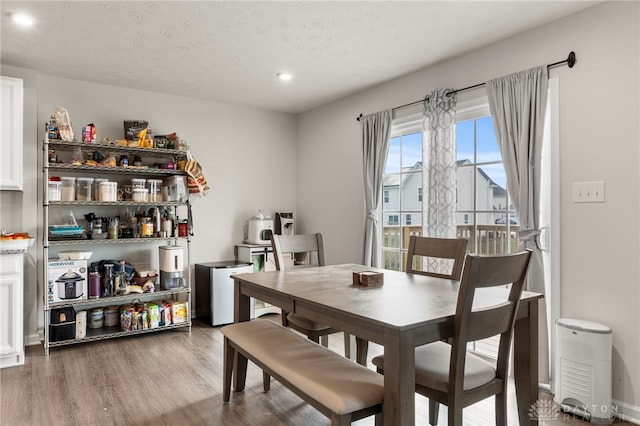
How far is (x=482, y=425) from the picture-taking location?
7.13 ft

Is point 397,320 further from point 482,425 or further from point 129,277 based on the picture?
point 129,277

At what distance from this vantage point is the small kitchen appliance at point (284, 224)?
4816 mm

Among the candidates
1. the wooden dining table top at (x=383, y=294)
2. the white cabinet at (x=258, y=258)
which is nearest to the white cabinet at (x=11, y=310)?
the wooden dining table top at (x=383, y=294)

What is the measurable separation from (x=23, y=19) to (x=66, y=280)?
1999 millimetres

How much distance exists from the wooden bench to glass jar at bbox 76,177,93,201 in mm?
2143

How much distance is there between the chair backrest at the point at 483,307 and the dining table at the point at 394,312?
0.06 metres

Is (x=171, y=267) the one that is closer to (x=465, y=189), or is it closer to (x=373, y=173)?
(x=373, y=173)

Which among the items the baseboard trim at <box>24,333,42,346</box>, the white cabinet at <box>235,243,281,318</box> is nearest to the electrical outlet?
the white cabinet at <box>235,243,281,318</box>

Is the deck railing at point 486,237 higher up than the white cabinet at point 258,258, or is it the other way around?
the deck railing at point 486,237

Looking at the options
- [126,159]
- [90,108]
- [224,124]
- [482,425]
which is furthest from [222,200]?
[482,425]

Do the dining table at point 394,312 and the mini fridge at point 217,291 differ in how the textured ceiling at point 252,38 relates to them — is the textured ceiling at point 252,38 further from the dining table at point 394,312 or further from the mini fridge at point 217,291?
the mini fridge at point 217,291

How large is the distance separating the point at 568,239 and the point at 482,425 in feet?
4.15

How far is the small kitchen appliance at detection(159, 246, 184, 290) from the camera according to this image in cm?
388

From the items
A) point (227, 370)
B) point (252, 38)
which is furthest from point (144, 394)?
point (252, 38)
